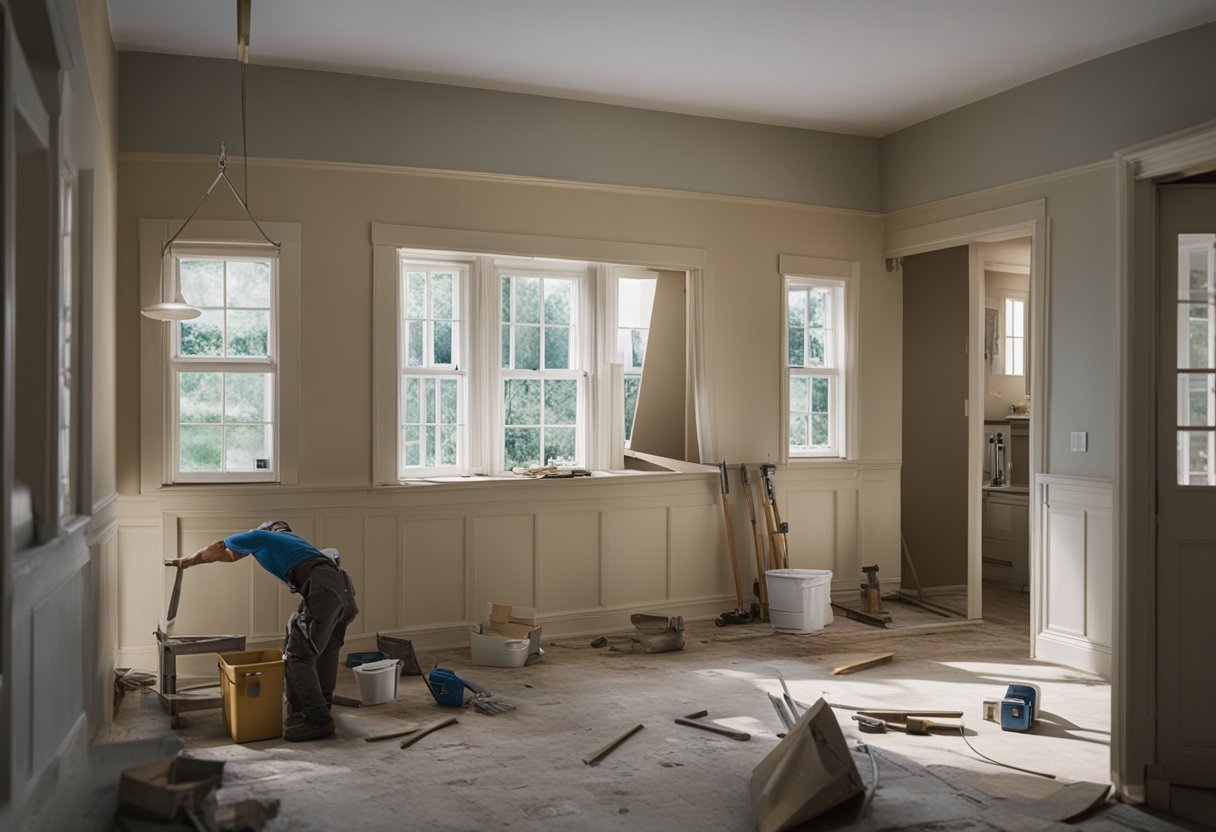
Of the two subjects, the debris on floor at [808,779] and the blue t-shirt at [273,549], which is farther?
the blue t-shirt at [273,549]

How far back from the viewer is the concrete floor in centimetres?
380

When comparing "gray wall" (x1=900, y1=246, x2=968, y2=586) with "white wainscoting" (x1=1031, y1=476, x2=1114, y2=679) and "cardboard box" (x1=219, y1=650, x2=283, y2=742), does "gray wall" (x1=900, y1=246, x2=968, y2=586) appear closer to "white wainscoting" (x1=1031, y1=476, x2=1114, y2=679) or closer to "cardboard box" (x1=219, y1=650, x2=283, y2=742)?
"white wainscoting" (x1=1031, y1=476, x2=1114, y2=679)

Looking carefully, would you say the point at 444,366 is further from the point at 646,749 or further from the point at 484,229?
the point at 646,749

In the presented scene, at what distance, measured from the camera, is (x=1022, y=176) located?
21.8ft

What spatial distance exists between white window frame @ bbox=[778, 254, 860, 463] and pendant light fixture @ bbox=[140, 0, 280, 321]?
157 inches

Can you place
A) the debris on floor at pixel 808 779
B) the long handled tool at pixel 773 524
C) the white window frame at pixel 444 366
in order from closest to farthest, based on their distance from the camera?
the debris on floor at pixel 808 779 → the white window frame at pixel 444 366 → the long handled tool at pixel 773 524

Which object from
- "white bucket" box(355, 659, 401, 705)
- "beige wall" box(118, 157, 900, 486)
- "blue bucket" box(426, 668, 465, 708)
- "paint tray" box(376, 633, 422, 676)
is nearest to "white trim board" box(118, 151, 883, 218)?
"beige wall" box(118, 157, 900, 486)

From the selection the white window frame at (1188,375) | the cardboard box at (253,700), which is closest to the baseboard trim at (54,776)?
the cardboard box at (253,700)

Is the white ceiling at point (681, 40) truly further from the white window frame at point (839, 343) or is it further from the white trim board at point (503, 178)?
the white window frame at point (839, 343)

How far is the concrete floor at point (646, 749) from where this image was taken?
150 inches

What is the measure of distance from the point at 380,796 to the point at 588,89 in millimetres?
4705

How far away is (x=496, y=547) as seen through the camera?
21.7ft

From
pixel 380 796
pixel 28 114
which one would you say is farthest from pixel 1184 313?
pixel 28 114

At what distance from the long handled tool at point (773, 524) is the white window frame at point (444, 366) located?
7.42 ft
